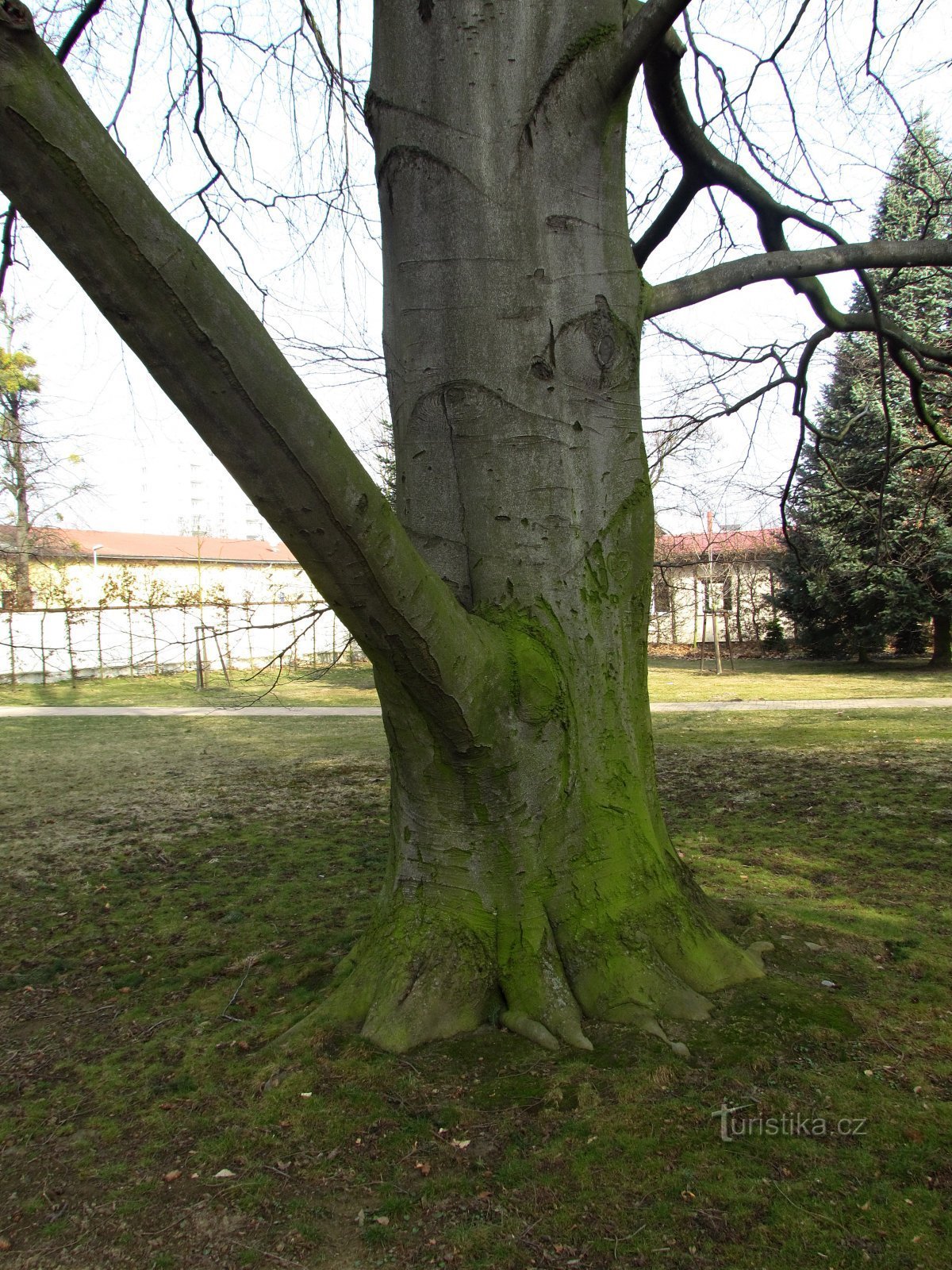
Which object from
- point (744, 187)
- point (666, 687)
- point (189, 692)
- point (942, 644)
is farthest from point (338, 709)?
point (942, 644)

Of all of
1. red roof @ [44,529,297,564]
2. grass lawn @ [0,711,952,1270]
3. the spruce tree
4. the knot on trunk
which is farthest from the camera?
red roof @ [44,529,297,564]

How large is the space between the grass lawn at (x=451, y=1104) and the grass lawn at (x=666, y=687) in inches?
403

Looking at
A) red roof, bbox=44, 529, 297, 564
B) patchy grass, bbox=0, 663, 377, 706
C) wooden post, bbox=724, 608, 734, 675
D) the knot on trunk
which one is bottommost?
patchy grass, bbox=0, 663, 377, 706

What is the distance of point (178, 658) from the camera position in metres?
22.8

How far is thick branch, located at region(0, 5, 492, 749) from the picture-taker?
1691 mm

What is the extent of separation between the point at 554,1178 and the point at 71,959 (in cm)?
273

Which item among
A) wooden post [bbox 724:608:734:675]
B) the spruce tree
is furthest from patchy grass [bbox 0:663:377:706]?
wooden post [bbox 724:608:734:675]

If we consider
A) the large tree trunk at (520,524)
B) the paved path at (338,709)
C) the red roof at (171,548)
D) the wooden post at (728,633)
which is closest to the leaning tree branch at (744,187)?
the large tree trunk at (520,524)

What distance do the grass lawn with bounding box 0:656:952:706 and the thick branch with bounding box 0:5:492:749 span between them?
39.9ft

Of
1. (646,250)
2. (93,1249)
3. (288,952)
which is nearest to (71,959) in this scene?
(288,952)

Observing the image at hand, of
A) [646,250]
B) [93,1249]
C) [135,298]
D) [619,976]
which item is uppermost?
[646,250]

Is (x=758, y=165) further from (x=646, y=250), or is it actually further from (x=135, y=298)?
(x=135, y=298)

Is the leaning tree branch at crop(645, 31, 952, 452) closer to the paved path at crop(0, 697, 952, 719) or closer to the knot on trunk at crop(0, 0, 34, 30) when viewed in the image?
the knot on trunk at crop(0, 0, 34, 30)

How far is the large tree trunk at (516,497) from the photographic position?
9.53ft
